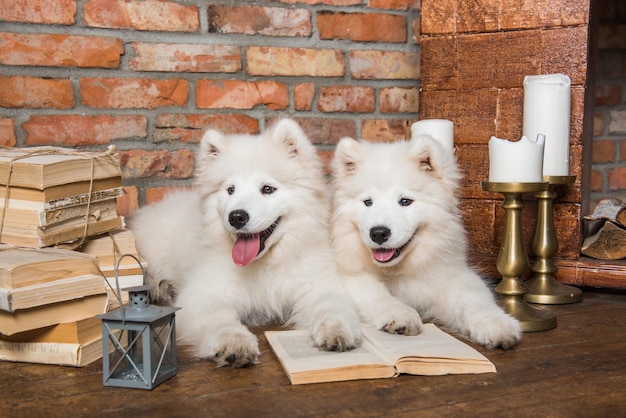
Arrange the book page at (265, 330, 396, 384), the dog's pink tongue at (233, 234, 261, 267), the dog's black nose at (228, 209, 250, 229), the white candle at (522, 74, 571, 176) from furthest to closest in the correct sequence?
the white candle at (522, 74, 571, 176), the dog's pink tongue at (233, 234, 261, 267), the dog's black nose at (228, 209, 250, 229), the book page at (265, 330, 396, 384)

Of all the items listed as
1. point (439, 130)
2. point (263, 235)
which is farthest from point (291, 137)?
point (439, 130)

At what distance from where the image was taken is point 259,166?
2.11m

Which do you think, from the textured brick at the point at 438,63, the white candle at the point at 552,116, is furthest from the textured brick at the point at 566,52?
the textured brick at the point at 438,63

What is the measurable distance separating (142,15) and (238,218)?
1.34 m

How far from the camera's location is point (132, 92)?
2.80 meters

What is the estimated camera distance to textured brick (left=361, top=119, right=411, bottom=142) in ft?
10.5

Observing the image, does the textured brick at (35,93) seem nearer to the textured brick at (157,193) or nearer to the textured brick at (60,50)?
the textured brick at (60,50)

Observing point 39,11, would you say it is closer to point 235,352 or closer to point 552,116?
point 235,352

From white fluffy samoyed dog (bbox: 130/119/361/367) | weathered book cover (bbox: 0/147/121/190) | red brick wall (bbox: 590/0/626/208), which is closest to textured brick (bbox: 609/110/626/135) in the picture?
red brick wall (bbox: 590/0/626/208)

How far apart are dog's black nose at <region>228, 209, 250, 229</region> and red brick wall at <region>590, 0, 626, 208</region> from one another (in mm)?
2382

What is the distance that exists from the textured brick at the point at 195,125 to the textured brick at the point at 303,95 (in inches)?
9.3

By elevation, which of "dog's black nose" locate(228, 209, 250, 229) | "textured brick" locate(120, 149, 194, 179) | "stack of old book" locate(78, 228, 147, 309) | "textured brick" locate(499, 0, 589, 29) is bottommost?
"stack of old book" locate(78, 228, 147, 309)

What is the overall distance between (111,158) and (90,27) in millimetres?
860

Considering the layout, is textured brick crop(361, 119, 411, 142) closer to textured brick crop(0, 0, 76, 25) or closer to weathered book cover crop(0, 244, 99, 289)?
textured brick crop(0, 0, 76, 25)
